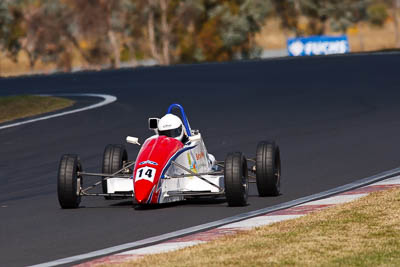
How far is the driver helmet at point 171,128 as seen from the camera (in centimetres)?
1213

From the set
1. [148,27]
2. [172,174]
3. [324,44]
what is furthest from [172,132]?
[148,27]

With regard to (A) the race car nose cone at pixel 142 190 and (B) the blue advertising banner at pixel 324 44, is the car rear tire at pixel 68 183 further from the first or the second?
(B) the blue advertising banner at pixel 324 44

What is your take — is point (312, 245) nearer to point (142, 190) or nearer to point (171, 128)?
point (142, 190)

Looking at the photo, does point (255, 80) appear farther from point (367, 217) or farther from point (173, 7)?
point (173, 7)

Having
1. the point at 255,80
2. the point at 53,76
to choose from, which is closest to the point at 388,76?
the point at 255,80

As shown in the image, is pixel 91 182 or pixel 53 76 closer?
pixel 91 182

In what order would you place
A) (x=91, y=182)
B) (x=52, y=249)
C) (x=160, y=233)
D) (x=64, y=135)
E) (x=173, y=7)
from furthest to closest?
(x=173, y=7) < (x=64, y=135) < (x=91, y=182) < (x=160, y=233) < (x=52, y=249)

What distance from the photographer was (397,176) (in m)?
12.9

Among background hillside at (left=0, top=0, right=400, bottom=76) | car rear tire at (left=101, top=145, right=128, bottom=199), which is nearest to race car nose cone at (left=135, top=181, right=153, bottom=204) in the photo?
car rear tire at (left=101, top=145, right=128, bottom=199)

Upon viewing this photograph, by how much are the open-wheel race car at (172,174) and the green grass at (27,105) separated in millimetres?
11648

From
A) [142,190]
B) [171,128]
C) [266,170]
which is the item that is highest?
[171,128]

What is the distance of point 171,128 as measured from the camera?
12.1 m

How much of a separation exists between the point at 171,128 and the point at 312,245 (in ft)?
13.5

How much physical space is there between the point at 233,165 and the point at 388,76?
18.2 m
